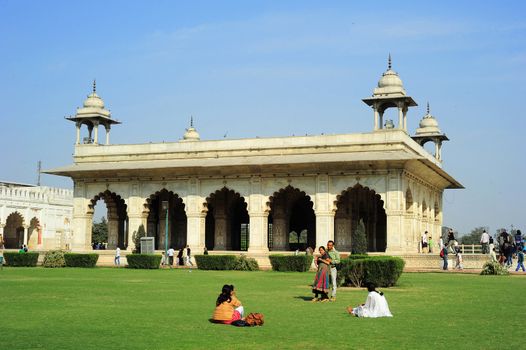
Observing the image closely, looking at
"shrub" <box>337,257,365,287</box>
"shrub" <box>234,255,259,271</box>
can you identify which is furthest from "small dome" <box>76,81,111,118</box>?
"shrub" <box>337,257,365,287</box>

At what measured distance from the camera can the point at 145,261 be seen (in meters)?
29.5

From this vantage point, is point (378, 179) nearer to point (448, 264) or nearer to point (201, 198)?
point (448, 264)

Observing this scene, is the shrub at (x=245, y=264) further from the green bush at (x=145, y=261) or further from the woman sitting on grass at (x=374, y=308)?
the woman sitting on grass at (x=374, y=308)

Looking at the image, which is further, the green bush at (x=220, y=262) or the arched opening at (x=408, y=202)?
the arched opening at (x=408, y=202)

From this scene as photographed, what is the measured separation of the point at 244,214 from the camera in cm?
4225

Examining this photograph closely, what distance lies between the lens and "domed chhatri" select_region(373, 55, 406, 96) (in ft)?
113

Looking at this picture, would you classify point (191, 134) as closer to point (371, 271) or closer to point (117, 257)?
point (117, 257)

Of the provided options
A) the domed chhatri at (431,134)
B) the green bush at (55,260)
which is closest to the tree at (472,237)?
the domed chhatri at (431,134)

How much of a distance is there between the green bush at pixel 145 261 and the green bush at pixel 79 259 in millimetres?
1699

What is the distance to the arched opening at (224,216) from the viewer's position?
38.4 metres

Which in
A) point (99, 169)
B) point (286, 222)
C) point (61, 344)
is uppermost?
point (99, 169)

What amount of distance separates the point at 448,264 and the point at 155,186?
50.2ft

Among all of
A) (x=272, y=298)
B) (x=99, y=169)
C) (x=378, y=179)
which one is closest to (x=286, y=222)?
(x=378, y=179)

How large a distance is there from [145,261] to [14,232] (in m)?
34.2
